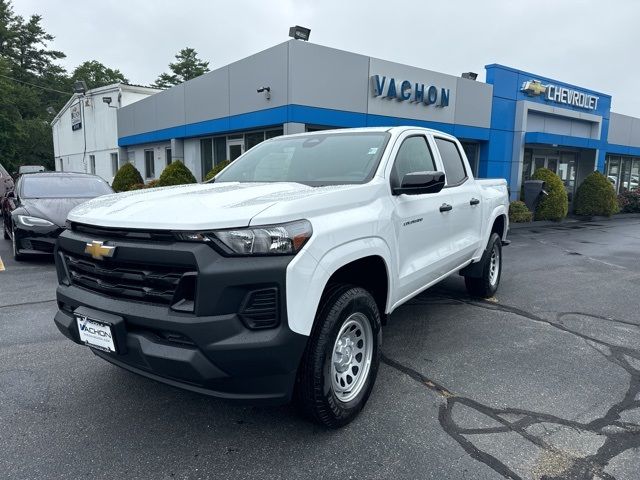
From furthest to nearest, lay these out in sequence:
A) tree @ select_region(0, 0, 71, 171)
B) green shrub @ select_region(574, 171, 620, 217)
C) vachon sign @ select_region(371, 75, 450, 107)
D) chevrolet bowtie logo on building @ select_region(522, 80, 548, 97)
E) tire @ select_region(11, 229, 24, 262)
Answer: tree @ select_region(0, 0, 71, 171) → green shrub @ select_region(574, 171, 620, 217) → chevrolet bowtie logo on building @ select_region(522, 80, 548, 97) → vachon sign @ select_region(371, 75, 450, 107) → tire @ select_region(11, 229, 24, 262)

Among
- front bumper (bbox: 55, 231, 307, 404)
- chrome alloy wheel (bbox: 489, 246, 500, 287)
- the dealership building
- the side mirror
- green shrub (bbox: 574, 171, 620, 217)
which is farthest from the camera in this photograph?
green shrub (bbox: 574, 171, 620, 217)

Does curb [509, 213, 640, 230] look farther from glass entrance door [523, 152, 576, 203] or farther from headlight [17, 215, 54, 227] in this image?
headlight [17, 215, 54, 227]

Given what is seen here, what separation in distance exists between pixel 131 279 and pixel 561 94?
20843 millimetres

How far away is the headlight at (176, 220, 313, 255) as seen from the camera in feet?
7.59

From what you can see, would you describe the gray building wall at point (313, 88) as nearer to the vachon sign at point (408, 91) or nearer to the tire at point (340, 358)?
the vachon sign at point (408, 91)

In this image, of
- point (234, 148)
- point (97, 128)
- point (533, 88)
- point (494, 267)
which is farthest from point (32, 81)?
point (494, 267)

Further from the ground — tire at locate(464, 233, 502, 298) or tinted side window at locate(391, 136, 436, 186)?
tinted side window at locate(391, 136, 436, 186)

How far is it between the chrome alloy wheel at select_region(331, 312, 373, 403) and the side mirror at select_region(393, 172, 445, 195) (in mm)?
953

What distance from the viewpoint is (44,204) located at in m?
7.79

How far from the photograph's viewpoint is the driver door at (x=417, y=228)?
137 inches

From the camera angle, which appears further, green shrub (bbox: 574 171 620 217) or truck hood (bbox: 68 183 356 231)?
green shrub (bbox: 574 171 620 217)

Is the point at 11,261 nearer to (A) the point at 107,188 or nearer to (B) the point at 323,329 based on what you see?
(A) the point at 107,188

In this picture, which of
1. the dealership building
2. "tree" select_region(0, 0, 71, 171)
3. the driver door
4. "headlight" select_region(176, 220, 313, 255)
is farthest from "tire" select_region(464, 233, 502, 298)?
"tree" select_region(0, 0, 71, 171)

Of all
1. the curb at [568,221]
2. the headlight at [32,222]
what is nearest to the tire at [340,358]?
the headlight at [32,222]
